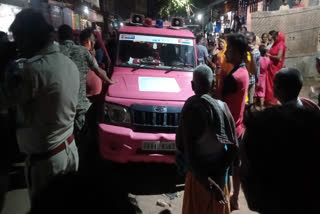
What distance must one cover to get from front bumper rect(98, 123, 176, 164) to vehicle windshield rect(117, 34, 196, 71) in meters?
1.55

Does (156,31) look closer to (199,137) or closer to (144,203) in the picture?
(144,203)

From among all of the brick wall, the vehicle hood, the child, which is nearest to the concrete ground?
the vehicle hood

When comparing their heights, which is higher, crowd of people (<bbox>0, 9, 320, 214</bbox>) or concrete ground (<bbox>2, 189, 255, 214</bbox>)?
crowd of people (<bbox>0, 9, 320, 214</bbox>)

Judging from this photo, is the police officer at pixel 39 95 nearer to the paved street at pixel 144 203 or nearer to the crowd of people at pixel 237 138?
the crowd of people at pixel 237 138

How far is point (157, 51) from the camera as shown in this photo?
16.5 ft

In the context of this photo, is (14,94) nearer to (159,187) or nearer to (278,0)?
(159,187)

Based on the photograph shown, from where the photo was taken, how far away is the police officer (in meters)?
1.77

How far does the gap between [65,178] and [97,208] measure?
0.18m

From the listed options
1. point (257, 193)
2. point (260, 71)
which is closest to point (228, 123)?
point (257, 193)

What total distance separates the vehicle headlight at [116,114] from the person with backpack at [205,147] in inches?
61.4

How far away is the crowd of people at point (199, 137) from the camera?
2.71 ft

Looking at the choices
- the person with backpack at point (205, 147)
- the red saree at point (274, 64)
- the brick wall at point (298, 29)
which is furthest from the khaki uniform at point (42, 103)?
the brick wall at point (298, 29)

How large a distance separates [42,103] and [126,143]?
190 cm

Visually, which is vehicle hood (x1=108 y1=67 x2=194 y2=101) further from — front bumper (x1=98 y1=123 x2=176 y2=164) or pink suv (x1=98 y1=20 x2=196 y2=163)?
front bumper (x1=98 y1=123 x2=176 y2=164)
